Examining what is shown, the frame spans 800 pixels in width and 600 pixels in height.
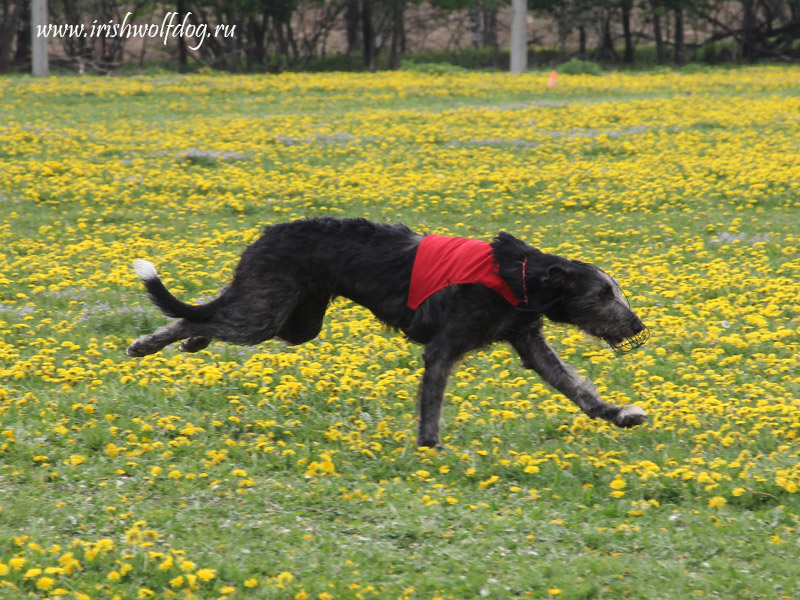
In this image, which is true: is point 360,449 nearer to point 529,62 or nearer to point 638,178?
point 638,178

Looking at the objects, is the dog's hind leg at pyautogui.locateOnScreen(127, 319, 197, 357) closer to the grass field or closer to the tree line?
the grass field

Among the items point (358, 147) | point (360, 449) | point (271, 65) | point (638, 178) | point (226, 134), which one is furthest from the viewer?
point (271, 65)

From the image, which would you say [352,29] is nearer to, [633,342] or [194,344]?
[194,344]

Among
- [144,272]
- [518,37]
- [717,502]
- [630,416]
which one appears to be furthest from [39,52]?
[717,502]

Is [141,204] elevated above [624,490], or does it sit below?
above

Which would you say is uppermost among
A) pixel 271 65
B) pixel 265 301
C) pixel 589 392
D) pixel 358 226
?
pixel 271 65

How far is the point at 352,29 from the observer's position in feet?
162

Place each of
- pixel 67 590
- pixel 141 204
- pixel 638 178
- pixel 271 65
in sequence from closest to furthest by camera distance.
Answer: pixel 67 590, pixel 141 204, pixel 638 178, pixel 271 65

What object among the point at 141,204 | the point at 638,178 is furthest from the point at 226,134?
the point at 638,178

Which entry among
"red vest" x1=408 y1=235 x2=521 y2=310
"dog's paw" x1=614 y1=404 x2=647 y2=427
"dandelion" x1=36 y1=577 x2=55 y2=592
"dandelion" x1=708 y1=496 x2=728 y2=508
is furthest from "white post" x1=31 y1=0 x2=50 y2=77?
"dandelion" x1=708 y1=496 x2=728 y2=508

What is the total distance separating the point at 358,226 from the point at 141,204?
8713mm

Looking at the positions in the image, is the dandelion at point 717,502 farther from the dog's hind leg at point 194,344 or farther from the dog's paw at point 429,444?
the dog's hind leg at point 194,344

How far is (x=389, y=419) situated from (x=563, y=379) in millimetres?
1254

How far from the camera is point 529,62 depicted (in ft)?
153
